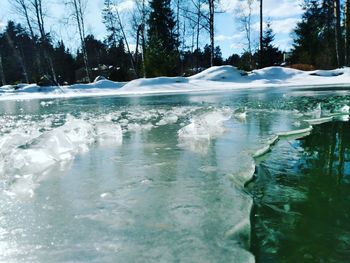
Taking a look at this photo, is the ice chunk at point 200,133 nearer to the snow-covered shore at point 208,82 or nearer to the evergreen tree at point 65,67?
the snow-covered shore at point 208,82

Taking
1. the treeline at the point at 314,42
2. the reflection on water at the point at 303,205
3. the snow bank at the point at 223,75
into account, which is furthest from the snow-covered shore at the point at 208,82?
the reflection on water at the point at 303,205

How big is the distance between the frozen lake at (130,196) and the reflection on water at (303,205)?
0.10m

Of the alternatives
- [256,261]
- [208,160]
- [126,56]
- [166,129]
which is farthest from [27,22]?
[256,261]

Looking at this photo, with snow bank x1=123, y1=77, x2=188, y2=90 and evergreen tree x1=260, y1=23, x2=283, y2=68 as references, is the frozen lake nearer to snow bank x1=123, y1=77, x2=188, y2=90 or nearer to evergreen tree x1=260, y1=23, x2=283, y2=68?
snow bank x1=123, y1=77, x2=188, y2=90

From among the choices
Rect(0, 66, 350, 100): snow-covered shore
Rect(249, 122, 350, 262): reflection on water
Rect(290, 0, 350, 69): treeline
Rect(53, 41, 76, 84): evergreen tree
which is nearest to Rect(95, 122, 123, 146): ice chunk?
Rect(249, 122, 350, 262): reflection on water

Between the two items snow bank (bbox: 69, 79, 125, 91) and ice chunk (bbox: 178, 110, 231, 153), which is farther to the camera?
snow bank (bbox: 69, 79, 125, 91)

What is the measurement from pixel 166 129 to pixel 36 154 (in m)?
2.03

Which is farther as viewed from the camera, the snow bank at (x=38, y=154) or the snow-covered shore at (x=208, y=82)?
the snow-covered shore at (x=208, y=82)

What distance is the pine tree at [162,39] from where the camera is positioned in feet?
67.5

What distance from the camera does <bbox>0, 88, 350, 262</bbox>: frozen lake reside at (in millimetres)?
1414

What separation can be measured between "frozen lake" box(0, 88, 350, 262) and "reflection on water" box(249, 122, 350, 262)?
0.34ft

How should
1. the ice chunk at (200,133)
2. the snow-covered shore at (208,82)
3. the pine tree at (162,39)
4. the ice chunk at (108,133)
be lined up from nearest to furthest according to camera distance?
the ice chunk at (200,133)
the ice chunk at (108,133)
the snow-covered shore at (208,82)
the pine tree at (162,39)

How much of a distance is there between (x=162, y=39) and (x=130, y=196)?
87.9 ft

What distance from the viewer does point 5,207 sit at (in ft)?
6.19
